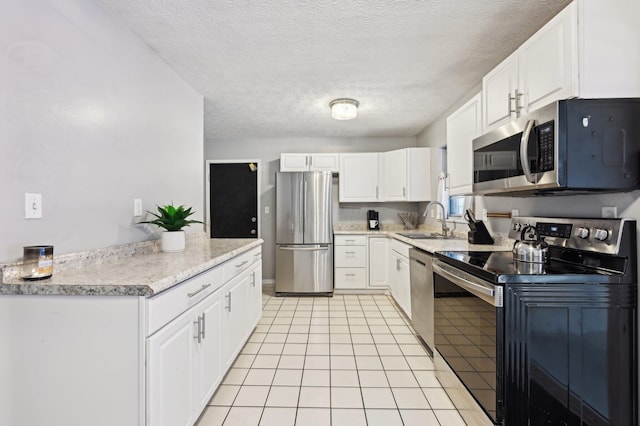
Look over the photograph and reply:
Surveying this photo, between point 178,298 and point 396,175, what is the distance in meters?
3.53

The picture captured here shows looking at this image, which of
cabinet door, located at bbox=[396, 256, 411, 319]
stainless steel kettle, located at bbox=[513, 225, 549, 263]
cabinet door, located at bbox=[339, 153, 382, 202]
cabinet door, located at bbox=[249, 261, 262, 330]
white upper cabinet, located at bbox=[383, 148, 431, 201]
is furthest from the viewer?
cabinet door, located at bbox=[339, 153, 382, 202]

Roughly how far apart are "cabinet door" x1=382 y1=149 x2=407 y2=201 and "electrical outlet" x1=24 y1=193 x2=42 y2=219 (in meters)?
3.68

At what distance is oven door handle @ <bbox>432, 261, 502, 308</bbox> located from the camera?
1341mm

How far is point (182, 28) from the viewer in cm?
202

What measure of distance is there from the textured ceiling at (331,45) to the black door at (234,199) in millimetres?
1482

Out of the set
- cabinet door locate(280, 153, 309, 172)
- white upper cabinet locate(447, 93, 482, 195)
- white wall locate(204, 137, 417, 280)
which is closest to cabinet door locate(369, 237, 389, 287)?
white wall locate(204, 137, 417, 280)

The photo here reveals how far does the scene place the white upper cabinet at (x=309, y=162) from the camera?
4.58 metres

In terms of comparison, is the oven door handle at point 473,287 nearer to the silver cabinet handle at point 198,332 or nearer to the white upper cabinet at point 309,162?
the silver cabinet handle at point 198,332

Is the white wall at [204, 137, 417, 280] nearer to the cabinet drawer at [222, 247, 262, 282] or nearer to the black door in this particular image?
the black door

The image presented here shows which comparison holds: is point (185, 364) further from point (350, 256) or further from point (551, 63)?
point (350, 256)

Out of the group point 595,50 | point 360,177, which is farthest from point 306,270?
point 595,50

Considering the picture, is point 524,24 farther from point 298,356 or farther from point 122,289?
point 298,356

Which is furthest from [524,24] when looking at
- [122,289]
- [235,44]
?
[122,289]

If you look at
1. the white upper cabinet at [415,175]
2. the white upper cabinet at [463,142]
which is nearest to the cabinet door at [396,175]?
the white upper cabinet at [415,175]
